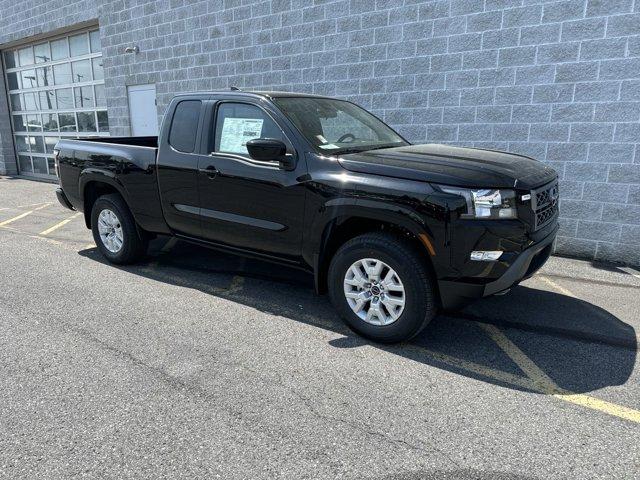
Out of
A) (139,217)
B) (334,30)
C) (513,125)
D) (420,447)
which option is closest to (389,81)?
(334,30)

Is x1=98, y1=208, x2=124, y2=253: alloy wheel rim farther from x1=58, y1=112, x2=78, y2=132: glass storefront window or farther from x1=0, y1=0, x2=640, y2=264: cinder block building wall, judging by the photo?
x1=58, y1=112, x2=78, y2=132: glass storefront window

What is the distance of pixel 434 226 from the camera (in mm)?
3393

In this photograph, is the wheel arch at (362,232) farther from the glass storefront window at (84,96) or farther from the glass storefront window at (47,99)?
the glass storefront window at (47,99)

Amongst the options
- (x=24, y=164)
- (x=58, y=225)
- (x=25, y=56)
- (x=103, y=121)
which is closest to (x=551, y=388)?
(x=58, y=225)

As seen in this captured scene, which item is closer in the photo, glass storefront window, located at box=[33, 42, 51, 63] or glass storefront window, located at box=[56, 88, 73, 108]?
glass storefront window, located at box=[56, 88, 73, 108]

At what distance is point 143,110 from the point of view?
1098cm

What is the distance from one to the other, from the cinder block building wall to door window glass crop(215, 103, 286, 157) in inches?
129

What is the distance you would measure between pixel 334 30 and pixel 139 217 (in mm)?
4173

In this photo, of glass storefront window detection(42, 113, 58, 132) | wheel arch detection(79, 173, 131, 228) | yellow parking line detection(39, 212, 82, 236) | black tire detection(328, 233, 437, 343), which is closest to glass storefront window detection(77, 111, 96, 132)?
glass storefront window detection(42, 113, 58, 132)

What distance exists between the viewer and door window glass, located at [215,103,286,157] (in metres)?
4.30

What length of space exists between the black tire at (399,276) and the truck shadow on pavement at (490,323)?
14cm

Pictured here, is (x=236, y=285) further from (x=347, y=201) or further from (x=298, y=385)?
(x=298, y=385)

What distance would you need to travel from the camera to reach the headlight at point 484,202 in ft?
10.9

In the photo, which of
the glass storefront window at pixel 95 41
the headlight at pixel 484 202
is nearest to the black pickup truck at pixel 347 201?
the headlight at pixel 484 202
